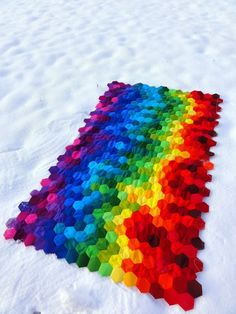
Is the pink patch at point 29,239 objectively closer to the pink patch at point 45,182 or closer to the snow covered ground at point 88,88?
the snow covered ground at point 88,88

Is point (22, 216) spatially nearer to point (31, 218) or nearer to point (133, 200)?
point (31, 218)

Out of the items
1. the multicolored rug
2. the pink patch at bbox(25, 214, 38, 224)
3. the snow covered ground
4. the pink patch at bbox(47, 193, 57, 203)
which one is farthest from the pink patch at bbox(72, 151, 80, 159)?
the pink patch at bbox(25, 214, 38, 224)

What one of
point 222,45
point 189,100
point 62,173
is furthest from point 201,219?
point 222,45

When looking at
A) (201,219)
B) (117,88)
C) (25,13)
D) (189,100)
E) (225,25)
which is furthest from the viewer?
(25,13)

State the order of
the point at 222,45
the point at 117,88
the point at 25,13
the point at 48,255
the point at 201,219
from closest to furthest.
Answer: the point at 48,255, the point at 201,219, the point at 117,88, the point at 222,45, the point at 25,13

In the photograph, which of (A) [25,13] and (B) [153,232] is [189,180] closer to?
(B) [153,232]

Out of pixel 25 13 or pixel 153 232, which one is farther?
pixel 25 13
